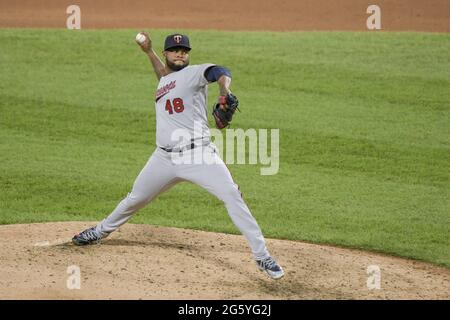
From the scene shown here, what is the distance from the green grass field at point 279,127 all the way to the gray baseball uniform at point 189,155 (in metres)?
1.65

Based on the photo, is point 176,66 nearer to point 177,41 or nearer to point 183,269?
point 177,41

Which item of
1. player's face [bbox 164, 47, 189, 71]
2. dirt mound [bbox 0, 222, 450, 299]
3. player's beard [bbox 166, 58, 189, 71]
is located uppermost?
player's face [bbox 164, 47, 189, 71]

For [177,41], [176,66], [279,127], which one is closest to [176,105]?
[176,66]

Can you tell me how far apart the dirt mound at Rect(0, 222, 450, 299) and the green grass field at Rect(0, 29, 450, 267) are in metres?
0.54

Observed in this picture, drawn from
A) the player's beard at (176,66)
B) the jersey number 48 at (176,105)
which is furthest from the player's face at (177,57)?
the jersey number 48 at (176,105)

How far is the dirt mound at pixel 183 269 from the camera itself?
613cm

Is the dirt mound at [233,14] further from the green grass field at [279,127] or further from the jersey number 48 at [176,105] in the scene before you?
the jersey number 48 at [176,105]

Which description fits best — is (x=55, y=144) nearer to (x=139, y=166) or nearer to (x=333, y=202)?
(x=139, y=166)

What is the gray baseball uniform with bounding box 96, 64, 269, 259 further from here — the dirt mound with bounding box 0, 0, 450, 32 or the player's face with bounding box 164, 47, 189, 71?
the dirt mound with bounding box 0, 0, 450, 32

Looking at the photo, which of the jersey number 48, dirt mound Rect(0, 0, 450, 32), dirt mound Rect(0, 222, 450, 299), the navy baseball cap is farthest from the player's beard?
dirt mound Rect(0, 0, 450, 32)

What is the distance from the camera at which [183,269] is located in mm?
6609

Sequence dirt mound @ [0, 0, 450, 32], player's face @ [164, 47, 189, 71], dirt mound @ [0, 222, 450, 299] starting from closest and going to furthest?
1. dirt mound @ [0, 222, 450, 299]
2. player's face @ [164, 47, 189, 71]
3. dirt mound @ [0, 0, 450, 32]

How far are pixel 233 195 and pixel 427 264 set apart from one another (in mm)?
2086

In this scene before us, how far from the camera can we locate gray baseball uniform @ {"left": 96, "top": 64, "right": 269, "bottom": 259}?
634cm
